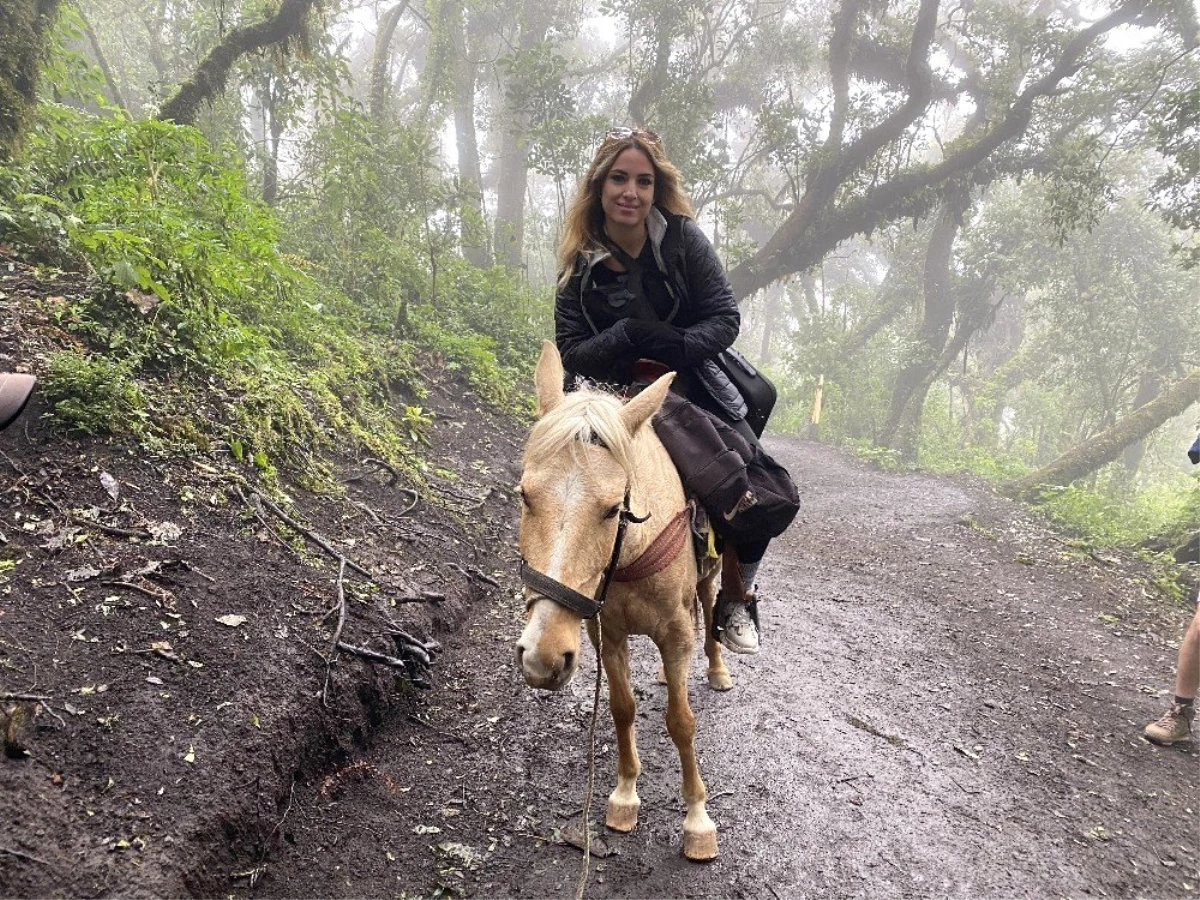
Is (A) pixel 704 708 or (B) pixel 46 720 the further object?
(A) pixel 704 708

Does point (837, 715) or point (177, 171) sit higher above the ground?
point (177, 171)

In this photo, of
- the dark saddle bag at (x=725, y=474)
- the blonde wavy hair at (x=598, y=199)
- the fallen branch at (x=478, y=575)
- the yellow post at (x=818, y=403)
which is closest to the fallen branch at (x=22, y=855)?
the dark saddle bag at (x=725, y=474)

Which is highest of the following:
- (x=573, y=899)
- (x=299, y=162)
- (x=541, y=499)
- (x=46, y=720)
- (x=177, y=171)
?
(x=299, y=162)

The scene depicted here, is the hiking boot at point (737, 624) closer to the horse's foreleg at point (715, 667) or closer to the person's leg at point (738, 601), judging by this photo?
the person's leg at point (738, 601)

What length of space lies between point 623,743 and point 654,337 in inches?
82.5

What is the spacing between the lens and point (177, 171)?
238 inches

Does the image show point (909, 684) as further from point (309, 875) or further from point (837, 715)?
point (309, 875)

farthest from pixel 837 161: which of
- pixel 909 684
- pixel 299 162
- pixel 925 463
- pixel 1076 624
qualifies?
pixel 909 684

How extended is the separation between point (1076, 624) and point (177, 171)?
953 cm

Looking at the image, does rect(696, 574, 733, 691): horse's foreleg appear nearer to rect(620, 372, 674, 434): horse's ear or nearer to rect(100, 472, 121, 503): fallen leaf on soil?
rect(620, 372, 674, 434): horse's ear

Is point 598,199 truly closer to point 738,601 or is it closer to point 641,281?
point 641,281

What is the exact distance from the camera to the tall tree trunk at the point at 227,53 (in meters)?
9.07

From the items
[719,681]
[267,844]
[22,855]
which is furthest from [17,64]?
[719,681]

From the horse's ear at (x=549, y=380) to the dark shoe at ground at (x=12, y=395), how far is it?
6.35 ft
